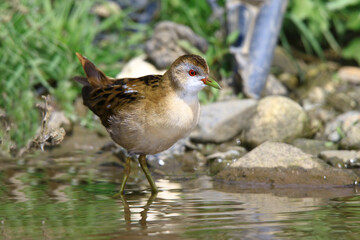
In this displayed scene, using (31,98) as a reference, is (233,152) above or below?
below

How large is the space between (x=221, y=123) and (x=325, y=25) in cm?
323

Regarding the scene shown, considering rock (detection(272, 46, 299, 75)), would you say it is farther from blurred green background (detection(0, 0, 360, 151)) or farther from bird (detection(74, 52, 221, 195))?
bird (detection(74, 52, 221, 195))

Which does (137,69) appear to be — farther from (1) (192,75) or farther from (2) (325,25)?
(1) (192,75)

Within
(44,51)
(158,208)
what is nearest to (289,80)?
(44,51)

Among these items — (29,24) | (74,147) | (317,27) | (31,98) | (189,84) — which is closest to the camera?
(189,84)

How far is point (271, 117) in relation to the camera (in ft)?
25.3

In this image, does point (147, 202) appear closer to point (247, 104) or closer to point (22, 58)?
point (247, 104)

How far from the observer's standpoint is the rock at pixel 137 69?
937 centimetres

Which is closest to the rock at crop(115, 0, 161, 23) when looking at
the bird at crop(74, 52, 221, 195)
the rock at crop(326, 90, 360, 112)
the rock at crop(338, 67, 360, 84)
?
the rock at crop(338, 67, 360, 84)

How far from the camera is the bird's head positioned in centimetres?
530

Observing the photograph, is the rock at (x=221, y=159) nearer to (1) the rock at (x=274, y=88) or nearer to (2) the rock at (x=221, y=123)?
(2) the rock at (x=221, y=123)

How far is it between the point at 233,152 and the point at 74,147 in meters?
2.11

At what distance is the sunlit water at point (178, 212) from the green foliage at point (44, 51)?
2.58 m

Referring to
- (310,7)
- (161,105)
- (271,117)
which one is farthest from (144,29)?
(161,105)
